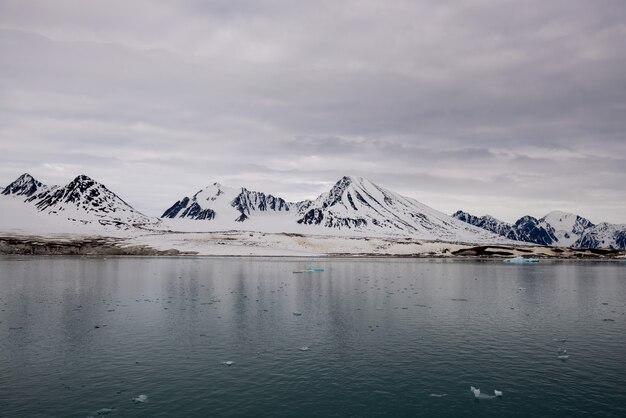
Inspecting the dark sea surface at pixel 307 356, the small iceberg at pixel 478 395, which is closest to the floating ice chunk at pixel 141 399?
the dark sea surface at pixel 307 356

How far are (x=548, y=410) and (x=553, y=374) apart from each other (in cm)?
587

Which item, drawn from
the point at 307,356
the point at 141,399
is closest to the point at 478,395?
the point at 307,356

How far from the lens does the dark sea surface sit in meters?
21.5

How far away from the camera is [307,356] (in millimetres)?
29344

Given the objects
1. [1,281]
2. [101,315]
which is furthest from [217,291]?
[1,281]

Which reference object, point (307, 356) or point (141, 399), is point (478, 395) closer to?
point (307, 356)

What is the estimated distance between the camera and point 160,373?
1015 inches

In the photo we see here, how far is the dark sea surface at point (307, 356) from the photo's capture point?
70.5 feet

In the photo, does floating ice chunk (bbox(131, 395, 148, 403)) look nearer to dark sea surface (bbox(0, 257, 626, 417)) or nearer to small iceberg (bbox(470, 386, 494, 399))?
dark sea surface (bbox(0, 257, 626, 417))

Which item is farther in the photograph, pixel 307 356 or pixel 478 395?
pixel 307 356

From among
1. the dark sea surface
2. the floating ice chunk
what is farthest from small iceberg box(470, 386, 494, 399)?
the floating ice chunk

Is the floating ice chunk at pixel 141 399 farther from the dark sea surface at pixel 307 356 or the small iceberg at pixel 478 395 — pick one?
the small iceberg at pixel 478 395

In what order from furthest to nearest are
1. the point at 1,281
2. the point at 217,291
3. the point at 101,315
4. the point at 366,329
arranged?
the point at 1,281, the point at 217,291, the point at 101,315, the point at 366,329

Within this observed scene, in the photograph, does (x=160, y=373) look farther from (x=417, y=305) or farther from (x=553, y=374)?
(x=417, y=305)
